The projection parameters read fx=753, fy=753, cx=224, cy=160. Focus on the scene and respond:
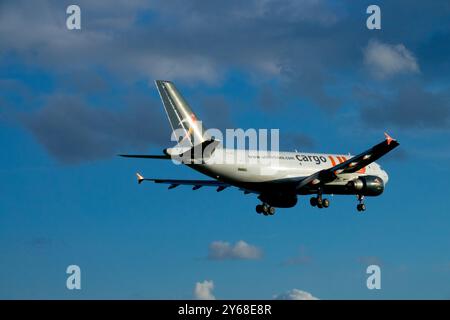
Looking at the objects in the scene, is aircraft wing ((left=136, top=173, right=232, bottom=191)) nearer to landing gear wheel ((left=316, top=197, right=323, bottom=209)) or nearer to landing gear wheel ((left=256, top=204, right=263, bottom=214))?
landing gear wheel ((left=256, top=204, right=263, bottom=214))

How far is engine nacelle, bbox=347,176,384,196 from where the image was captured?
80500mm

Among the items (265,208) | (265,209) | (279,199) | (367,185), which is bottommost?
(265,209)

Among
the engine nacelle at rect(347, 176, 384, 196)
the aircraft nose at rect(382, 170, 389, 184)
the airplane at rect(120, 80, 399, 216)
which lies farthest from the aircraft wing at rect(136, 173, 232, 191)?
the aircraft nose at rect(382, 170, 389, 184)

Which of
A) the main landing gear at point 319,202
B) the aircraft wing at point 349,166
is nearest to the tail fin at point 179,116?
A: the aircraft wing at point 349,166

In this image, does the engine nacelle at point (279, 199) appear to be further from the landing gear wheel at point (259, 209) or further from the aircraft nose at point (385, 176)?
the aircraft nose at point (385, 176)

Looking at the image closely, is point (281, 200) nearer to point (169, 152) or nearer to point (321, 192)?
point (321, 192)

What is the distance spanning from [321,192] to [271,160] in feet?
23.5

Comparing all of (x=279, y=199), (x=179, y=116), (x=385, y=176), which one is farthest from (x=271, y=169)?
(x=385, y=176)

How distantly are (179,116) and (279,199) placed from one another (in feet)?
58.0

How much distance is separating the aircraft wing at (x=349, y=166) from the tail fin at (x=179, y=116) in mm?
13855

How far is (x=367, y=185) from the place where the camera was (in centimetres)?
8119

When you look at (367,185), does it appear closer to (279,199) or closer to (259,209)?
(279,199)
